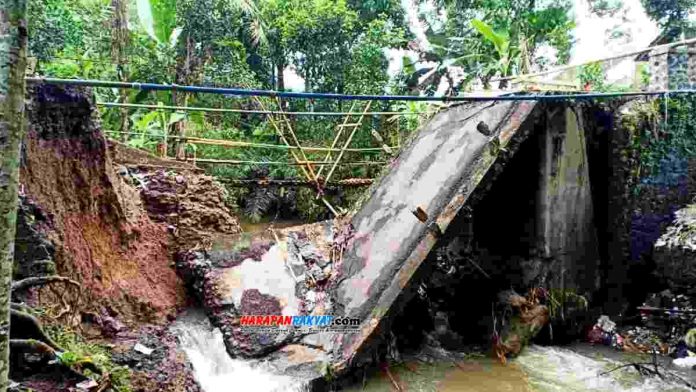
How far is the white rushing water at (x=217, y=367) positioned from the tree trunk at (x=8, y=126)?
7.32 feet

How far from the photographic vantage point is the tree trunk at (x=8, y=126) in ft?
5.14

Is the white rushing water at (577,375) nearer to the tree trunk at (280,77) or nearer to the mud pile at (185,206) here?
the mud pile at (185,206)

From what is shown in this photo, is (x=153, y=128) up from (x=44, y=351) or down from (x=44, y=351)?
up

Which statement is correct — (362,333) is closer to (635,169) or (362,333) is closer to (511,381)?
(511,381)

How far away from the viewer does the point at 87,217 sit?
12.9 feet

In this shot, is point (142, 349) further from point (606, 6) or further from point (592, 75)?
point (606, 6)

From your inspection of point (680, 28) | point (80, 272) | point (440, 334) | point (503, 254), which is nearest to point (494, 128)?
point (503, 254)

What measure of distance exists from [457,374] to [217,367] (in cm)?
202

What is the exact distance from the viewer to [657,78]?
241 inches

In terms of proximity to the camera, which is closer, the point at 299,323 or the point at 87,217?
the point at 87,217

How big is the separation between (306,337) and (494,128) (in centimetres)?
255

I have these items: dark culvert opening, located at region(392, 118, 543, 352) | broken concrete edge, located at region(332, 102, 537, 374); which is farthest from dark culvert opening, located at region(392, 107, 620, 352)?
broken concrete edge, located at region(332, 102, 537, 374)

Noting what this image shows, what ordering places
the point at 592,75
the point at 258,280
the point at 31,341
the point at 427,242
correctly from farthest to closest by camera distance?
1. the point at 592,75
2. the point at 258,280
3. the point at 427,242
4. the point at 31,341

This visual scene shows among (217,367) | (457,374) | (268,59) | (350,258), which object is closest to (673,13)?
(268,59)
